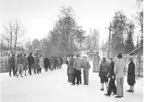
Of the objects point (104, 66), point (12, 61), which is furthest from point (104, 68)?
point (12, 61)

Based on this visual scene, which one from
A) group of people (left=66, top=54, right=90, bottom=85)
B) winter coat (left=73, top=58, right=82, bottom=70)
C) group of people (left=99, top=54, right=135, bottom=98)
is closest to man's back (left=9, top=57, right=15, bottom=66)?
group of people (left=66, top=54, right=90, bottom=85)

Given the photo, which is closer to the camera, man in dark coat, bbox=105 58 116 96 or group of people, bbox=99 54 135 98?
group of people, bbox=99 54 135 98

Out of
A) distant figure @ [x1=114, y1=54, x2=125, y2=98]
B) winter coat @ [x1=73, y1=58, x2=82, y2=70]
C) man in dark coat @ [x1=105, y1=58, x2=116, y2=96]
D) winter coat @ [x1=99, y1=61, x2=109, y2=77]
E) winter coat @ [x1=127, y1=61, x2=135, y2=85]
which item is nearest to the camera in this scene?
distant figure @ [x1=114, y1=54, x2=125, y2=98]

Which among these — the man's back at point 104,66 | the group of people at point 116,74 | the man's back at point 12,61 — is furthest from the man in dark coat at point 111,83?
the man's back at point 12,61

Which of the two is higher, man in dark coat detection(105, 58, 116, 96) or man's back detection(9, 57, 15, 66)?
man's back detection(9, 57, 15, 66)

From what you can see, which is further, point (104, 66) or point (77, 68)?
point (77, 68)

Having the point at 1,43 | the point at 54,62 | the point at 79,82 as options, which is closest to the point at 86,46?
the point at 1,43

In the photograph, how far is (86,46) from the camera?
304 ft

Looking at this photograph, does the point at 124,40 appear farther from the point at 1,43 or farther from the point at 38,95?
the point at 38,95

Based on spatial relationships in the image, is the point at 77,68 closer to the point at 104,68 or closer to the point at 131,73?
the point at 104,68

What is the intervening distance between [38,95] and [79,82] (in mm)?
4346

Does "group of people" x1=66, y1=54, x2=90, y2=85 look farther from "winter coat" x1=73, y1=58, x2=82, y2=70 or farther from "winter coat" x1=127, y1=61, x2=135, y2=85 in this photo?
"winter coat" x1=127, y1=61, x2=135, y2=85

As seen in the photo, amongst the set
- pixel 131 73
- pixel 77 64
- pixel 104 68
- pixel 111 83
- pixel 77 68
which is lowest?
pixel 111 83

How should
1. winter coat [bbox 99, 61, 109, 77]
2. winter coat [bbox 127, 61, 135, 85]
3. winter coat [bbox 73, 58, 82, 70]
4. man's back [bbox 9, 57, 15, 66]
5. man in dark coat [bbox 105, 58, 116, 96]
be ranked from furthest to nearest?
man's back [bbox 9, 57, 15, 66]
winter coat [bbox 73, 58, 82, 70]
winter coat [bbox 99, 61, 109, 77]
winter coat [bbox 127, 61, 135, 85]
man in dark coat [bbox 105, 58, 116, 96]
